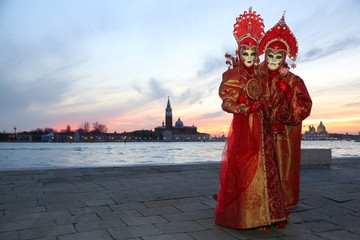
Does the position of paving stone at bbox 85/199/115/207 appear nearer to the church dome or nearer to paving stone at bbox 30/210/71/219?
paving stone at bbox 30/210/71/219

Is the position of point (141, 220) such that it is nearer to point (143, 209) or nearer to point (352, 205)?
point (143, 209)

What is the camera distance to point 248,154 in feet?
12.3

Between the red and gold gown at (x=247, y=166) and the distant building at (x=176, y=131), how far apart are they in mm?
161154

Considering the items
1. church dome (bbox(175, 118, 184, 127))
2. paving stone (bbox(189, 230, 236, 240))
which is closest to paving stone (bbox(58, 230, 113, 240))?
paving stone (bbox(189, 230, 236, 240))

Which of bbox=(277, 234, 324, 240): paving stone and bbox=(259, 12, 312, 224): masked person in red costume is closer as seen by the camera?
bbox=(277, 234, 324, 240): paving stone

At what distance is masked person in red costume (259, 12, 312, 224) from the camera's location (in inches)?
158

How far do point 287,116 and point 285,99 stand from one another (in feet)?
0.68

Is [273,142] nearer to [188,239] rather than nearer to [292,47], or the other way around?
[292,47]

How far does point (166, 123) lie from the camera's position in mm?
172625

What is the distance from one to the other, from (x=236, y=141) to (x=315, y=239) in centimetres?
128

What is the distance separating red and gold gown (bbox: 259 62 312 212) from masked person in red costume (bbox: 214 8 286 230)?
0.71 feet

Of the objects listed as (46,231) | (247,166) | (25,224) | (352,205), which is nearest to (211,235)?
(247,166)

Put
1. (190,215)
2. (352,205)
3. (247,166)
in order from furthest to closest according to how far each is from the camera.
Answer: (352,205) → (190,215) → (247,166)

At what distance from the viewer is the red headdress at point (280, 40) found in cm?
406
